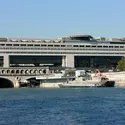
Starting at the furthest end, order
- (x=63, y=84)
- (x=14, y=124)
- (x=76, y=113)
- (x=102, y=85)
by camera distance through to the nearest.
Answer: (x=63, y=84)
(x=102, y=85)
(x=76, y=113)
(x=14, y=124)

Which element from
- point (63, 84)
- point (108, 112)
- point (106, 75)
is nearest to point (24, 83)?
point (63, 84)

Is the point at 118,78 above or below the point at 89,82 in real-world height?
above

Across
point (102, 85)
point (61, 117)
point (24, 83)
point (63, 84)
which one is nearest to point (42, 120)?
point (61, 117)

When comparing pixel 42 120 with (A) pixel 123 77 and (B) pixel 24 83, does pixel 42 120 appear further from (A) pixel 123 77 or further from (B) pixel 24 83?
(B) pixel 24 83

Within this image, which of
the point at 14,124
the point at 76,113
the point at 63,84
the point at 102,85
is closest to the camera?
the point at 14,124

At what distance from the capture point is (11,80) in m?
198

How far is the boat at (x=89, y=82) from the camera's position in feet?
572

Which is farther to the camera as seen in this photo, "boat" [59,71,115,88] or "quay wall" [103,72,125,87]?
"quay wall" [103,72,125,87]

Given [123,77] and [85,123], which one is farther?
[123,77]

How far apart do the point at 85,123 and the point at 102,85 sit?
121724mm

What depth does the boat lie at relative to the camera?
174 m

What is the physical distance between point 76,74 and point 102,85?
22287 millimetres

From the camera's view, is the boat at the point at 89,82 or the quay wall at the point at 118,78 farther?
the quay wall at the point at 118,78

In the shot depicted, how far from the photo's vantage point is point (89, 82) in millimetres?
177750
